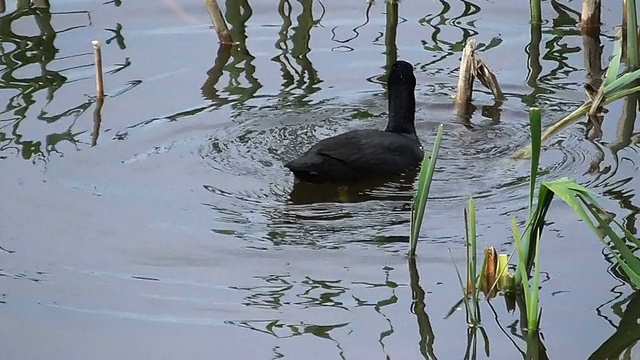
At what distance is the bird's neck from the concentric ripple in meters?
0.25

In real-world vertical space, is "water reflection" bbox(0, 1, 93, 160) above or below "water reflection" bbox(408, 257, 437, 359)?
above

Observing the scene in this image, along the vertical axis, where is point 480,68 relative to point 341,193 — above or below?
above

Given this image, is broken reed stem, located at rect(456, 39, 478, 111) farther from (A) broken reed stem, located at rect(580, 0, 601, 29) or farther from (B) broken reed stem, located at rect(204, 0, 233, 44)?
(B) broken reed stem, located at rect(204, 0, 233, 44)

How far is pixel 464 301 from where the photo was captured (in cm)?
498

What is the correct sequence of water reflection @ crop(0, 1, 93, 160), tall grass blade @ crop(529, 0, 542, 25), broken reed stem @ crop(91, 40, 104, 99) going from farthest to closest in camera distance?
tall grass blade @ crop(529, 0, 542, 25) < broken reed stem @ crop(91, 40, 104, 99) < water reflection @ crop(0, 1, 93, 160)

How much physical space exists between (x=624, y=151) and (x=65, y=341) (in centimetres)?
348

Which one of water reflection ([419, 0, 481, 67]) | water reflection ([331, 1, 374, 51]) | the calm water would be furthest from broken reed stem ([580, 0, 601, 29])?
water reflection ([331, 1, 374, 51])

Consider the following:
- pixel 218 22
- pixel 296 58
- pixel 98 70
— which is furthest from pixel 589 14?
pixel 98 70

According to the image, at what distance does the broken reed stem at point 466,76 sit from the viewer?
748 cm

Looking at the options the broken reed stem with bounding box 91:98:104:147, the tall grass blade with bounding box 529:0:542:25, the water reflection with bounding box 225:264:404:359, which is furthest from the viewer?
the tall grass blade with bounding box 529:0:542:25

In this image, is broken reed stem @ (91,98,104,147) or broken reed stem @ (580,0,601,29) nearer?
broken reed stem @ (91,98,104,147)

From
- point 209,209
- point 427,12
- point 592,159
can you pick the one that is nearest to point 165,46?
point 427,12

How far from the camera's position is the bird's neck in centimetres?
721

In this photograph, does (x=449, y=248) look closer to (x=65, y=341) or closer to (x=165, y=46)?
(x=65, y=341)
